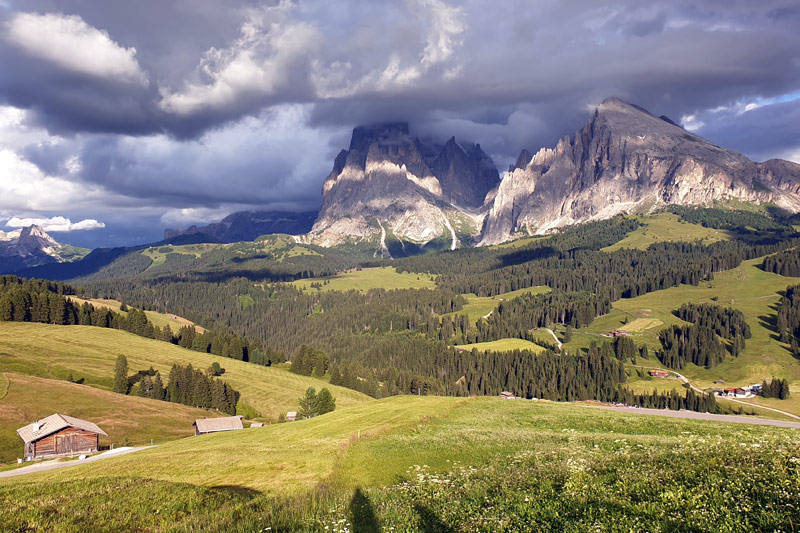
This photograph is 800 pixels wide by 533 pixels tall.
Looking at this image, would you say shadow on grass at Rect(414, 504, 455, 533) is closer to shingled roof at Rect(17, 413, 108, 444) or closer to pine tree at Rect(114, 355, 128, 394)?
shingled roof at Rect(17, 413, 108, 444)

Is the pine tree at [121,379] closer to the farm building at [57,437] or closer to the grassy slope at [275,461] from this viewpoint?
the farm building at [57,437]

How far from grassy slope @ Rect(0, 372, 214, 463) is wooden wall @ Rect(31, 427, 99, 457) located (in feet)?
11.8

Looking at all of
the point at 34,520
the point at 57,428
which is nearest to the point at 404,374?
the point at 57,428

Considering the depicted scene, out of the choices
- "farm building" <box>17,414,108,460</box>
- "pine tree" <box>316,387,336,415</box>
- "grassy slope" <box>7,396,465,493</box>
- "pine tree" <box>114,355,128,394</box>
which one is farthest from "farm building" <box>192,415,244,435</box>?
"grassy slope" <box>7,396,465,493</box>

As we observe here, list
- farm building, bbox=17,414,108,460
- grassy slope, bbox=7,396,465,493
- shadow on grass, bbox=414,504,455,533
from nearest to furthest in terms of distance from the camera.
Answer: shadow on grass, bbox=414,504,455,533 < grassy slope, bbox=7,396,465,493 < farm building, bbox=17,414,108,460

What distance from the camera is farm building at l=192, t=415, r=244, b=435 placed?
9781 centimetres

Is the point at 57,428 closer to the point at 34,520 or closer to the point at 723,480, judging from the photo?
the point at 34,520

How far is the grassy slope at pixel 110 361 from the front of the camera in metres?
125

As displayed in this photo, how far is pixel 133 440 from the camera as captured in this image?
90.6 m

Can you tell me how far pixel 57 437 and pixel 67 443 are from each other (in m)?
2.09

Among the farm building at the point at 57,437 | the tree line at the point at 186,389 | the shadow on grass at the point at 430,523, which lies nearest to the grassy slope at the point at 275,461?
the shadow on grass at the point at 430,523

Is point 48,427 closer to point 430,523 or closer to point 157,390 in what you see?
point 157,390

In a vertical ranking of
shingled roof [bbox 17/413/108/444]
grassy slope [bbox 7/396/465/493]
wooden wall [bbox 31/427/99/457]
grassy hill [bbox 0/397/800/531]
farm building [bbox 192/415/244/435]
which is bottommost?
farm building [bbox 192/415/244/435]

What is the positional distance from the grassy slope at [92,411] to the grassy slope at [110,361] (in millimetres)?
19616
